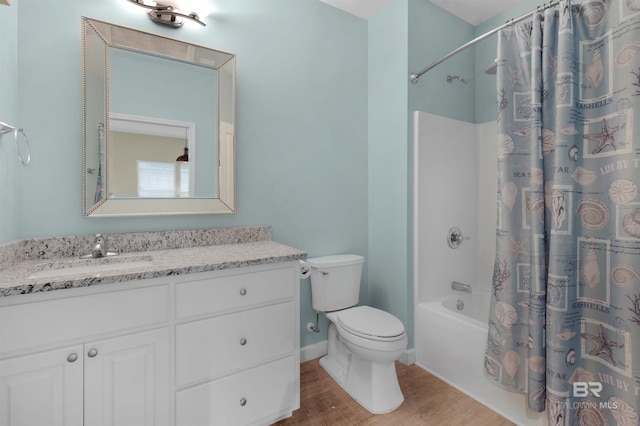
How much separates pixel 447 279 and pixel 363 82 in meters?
1.67

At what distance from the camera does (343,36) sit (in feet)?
7.60

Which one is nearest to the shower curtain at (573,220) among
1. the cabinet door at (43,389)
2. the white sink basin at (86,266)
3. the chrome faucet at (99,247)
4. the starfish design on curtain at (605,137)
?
the starfish design on curtain at (605,137)

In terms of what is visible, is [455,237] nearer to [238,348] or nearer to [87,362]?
[238,348]

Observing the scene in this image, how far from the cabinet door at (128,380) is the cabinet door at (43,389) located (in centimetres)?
4

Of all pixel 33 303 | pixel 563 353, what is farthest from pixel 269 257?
pixel 563 353

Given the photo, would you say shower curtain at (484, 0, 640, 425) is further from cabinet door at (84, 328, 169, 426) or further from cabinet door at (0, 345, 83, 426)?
cabinet door at (0, 345, 83, 426)

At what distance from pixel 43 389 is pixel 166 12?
1778 millimetres

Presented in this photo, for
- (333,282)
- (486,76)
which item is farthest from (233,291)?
(486,76)

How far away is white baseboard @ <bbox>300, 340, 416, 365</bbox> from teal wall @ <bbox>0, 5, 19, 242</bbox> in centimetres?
175

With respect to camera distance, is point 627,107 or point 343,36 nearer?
point 627,107

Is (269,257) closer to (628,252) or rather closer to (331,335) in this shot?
(331,335)

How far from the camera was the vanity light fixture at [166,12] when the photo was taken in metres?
1.62

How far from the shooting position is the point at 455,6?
2330mm

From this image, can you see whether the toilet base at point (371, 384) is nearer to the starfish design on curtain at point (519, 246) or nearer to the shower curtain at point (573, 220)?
the shower curtain at point (573, 220)
